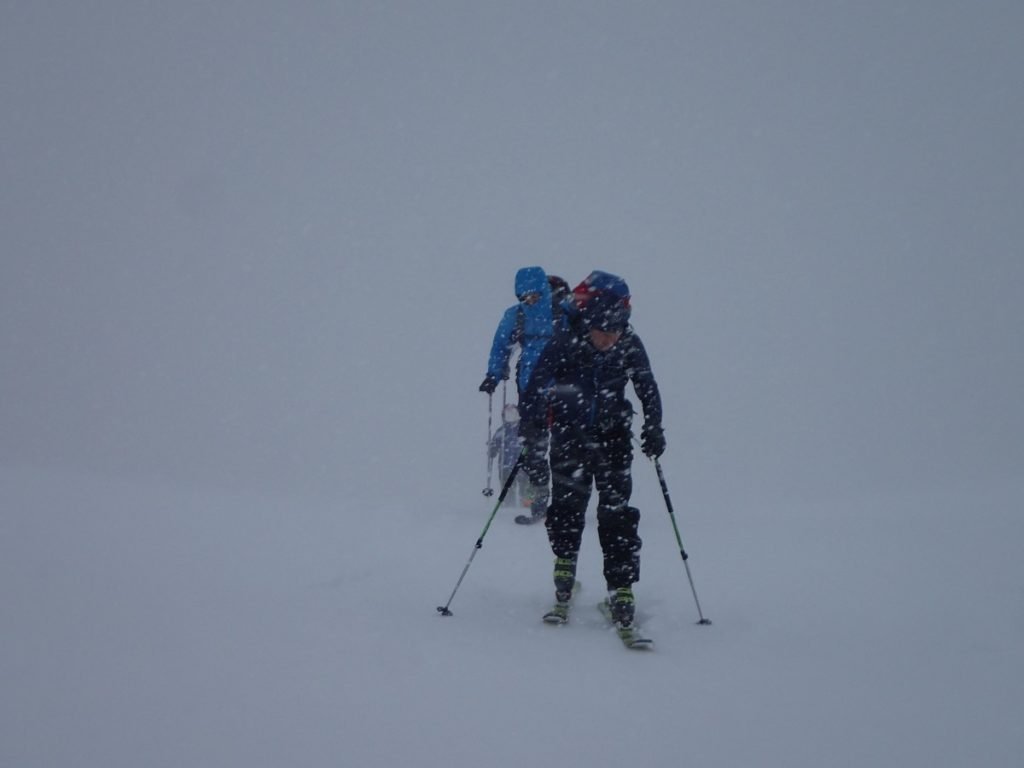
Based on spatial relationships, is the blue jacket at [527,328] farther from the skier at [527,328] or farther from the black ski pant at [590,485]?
the black ski pant at [590,485]

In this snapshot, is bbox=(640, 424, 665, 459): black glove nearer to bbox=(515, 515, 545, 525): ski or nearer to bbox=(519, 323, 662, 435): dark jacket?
bbox=(519, 323, 662, 435): dark jacket

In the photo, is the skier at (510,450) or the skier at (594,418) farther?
the skier at (510,450)

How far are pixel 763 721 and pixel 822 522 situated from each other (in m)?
7.08

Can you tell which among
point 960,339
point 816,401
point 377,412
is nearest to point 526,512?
point 377,412

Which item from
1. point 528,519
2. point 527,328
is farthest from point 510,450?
point 527,328

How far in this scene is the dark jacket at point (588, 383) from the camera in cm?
455

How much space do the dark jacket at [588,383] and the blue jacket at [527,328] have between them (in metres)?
2.63

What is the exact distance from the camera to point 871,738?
295 cm

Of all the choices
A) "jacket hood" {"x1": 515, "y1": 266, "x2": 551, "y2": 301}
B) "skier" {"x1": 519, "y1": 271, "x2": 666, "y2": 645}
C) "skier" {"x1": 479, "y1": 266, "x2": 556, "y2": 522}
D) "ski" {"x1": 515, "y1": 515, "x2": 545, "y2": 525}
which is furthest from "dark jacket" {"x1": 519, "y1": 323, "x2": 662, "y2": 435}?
"ski" {"x1": 515, "y1": 515, "x2": 545, "y2": 525}

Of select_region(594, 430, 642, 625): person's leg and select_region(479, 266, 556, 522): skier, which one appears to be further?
select_region(479, 266, 556, 522): skier

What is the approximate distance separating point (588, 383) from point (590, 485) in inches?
27.6

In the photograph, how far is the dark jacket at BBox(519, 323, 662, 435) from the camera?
4.55 m

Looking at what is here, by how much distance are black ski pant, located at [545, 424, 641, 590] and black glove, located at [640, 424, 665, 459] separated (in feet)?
0.38

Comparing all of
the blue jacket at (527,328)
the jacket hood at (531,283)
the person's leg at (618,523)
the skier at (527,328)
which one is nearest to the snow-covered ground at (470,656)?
the person's leg at (618,523)
